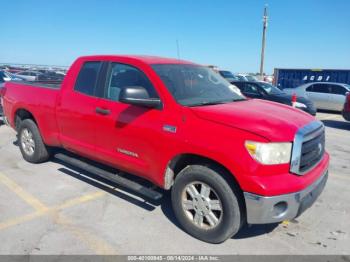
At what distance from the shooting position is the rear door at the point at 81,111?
14.1 ft

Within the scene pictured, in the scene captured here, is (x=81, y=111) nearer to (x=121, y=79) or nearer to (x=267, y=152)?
(x=121, y=79)

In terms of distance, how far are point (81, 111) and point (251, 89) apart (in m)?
9.27

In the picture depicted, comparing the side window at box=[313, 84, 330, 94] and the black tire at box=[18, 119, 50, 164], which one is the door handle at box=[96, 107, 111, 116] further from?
the side window at box=[313, 84, 330, 94]

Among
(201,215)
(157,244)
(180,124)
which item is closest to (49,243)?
(157,244)

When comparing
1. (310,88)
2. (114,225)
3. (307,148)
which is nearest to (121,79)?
(114,225)

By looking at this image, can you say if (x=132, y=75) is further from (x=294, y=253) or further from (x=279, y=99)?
(x=279, y=99)

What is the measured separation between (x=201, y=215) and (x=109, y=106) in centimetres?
174

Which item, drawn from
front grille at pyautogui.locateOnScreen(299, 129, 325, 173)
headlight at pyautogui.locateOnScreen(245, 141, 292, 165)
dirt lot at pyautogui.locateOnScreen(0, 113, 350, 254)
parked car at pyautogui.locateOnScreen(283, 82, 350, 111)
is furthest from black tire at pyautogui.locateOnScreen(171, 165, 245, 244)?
parked car at pyautogui.locateOnScreen(283, 82, 350, 111)

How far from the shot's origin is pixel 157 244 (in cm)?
328

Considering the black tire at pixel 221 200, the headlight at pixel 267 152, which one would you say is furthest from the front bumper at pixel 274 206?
the headlight at pixel 267 152

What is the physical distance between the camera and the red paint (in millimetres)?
→ 2916

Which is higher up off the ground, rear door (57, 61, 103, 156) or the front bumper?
rear door (57, 61, 103, 156)

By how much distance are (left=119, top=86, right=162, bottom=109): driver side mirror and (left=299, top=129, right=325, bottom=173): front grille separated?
1.54 m

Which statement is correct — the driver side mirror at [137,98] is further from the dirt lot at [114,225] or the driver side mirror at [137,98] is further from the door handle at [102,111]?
the dirt lot at [114,225]
